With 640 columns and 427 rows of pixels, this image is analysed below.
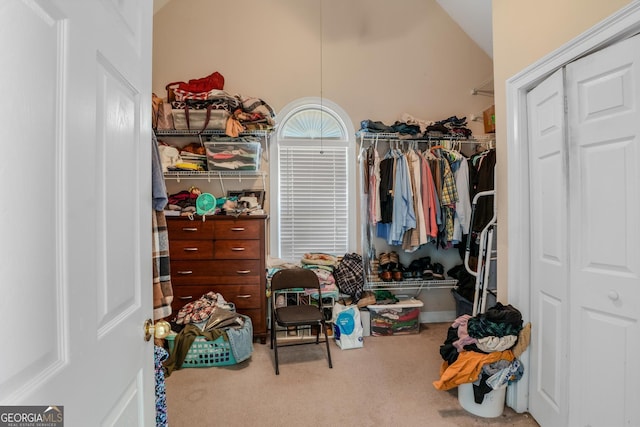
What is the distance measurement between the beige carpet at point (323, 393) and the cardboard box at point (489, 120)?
2372mm

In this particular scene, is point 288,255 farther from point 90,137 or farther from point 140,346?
point 90,137

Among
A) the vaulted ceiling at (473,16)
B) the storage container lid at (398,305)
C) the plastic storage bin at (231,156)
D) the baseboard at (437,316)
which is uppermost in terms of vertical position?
the vaulted ceiling at (473,16)

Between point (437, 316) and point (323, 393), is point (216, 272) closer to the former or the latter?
point (323, 393)

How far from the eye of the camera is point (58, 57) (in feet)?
1.57

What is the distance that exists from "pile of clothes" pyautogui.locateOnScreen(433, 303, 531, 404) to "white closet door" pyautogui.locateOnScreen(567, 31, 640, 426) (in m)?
0.28

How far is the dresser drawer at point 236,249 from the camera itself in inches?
111

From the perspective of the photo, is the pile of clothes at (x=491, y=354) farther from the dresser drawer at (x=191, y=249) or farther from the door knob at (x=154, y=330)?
the dresser drawer at (x=191, y=249)

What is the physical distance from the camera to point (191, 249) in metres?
2.79

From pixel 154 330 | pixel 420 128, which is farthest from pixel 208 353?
pixel 420 128

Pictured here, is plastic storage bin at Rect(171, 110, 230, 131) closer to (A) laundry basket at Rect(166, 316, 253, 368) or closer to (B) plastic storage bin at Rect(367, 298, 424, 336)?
(A) laundry basket at Rect(166, 316, 253, 368)

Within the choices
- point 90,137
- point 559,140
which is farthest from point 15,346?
point 559,140

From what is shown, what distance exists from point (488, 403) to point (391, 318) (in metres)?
1.26

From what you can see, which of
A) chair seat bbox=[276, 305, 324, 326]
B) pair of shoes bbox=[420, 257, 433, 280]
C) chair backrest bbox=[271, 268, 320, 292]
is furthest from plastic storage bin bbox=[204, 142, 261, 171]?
pair of shoes bbox=[420, 257, 433, 280]

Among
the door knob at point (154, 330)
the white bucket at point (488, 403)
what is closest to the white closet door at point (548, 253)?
the white bucket at point (488, 403)
